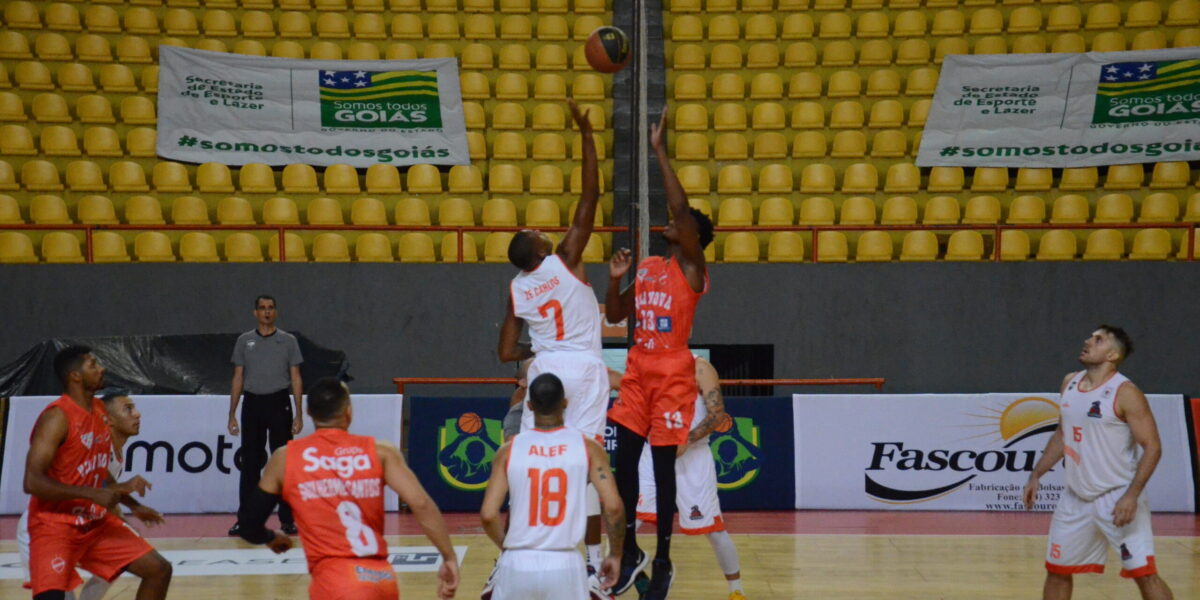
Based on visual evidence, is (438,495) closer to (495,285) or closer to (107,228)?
(495,285)

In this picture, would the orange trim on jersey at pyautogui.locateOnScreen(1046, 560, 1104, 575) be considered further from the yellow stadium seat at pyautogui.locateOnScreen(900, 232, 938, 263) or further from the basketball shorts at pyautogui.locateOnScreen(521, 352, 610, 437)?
the yellow stadium seat at pyautogui.locateOnScreen(900, 232, 938, 263)

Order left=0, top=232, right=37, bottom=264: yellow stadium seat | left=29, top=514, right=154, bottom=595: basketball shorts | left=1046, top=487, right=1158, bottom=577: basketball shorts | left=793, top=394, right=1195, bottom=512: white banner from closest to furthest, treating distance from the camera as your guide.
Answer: left=29, top=514, right=154, bottom=595: basketball shorts → left=1046, top=487, right=1158, bottom=577: basketball shorts → left=793, top=394, right=1195, bottom=512: white banner → left=0, top=232, right=37, bottom=264: yellow stadium seat

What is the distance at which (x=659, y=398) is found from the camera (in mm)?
6562

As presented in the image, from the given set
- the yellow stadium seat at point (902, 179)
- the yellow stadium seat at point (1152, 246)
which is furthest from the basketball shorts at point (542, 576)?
the yellow stadium seat at point (902, 179)

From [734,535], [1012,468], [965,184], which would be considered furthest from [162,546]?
[965,184]

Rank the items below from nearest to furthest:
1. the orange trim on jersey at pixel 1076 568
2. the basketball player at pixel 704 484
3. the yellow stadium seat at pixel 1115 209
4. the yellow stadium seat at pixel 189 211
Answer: the orange trim on jersey at pixel 1076 568 → the basketball player at pixel 704 484 → the yellow stadium seat at pixel 189 211 → the yellow stadium seat at pixel 1115 209

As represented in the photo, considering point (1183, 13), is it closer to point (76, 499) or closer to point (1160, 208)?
point (1160, 208)

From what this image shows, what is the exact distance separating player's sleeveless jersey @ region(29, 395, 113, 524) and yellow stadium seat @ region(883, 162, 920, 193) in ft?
40.7

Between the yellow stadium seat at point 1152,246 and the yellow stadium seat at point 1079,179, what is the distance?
1.42m

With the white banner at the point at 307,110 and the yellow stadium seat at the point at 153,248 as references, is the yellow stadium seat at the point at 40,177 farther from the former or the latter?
the yellow stadium seat at the point at 153,248

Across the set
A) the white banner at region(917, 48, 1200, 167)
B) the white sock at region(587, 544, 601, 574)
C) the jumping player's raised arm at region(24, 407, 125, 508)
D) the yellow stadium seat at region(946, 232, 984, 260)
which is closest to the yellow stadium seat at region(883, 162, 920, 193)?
the white banner at region(917, 48, 1200, 167)

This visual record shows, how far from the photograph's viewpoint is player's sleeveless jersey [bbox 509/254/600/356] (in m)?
6.45

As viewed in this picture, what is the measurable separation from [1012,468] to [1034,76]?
26.4ft

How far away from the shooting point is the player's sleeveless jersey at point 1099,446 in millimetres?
6273
